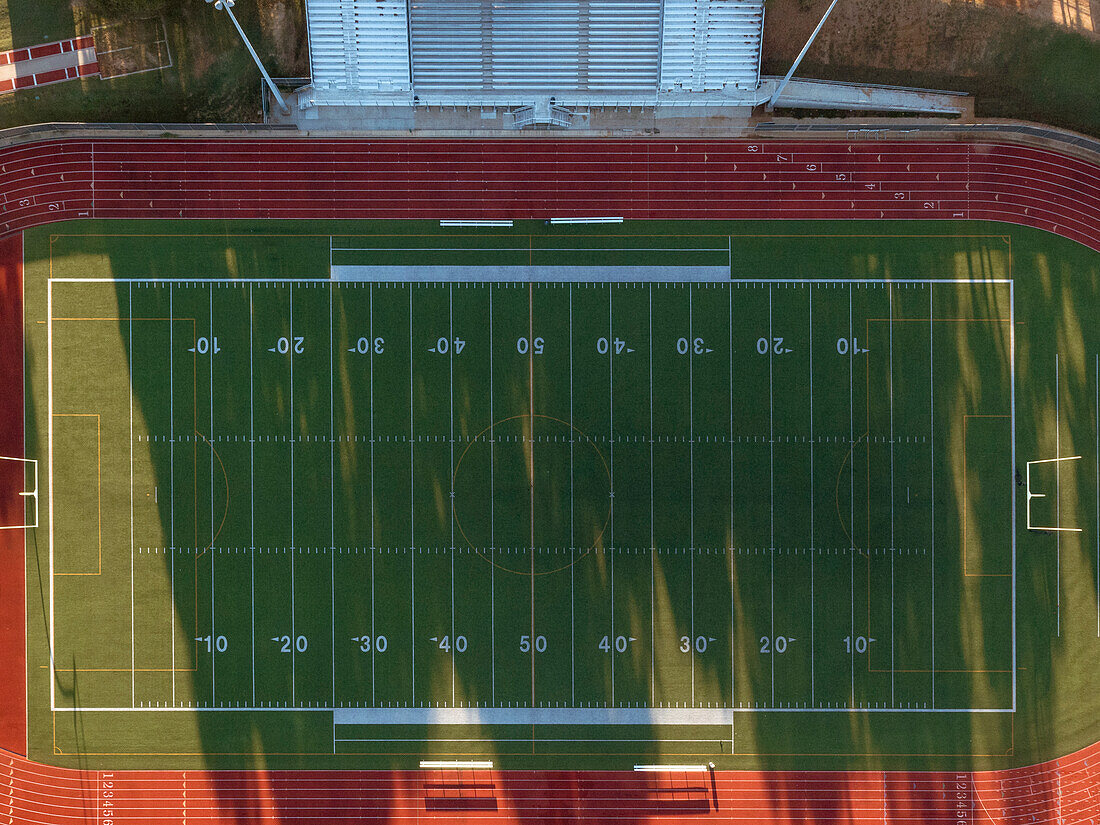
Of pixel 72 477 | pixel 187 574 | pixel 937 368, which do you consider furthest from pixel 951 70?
pixel 72 477

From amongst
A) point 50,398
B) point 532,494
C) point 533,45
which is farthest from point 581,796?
point 533,45

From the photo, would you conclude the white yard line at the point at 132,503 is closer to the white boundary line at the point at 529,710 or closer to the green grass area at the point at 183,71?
the white boundary line at the point at 529,710

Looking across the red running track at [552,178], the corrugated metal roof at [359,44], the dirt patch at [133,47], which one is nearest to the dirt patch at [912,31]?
the red running track at [552,178]

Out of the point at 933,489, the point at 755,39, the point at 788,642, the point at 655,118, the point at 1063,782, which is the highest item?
the point at 755,39

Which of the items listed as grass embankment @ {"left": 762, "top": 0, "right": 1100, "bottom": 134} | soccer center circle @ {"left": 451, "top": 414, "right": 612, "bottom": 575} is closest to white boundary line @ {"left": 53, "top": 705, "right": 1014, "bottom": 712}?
soccer center circle @ {"left": 451, "top": 414, "right": 612, "bottom": 575}

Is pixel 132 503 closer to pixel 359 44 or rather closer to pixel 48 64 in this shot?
pixel 48 64

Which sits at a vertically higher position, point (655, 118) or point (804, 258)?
point (655, 118)

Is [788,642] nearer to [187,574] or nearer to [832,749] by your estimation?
[832,749]
